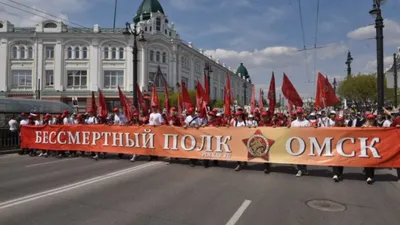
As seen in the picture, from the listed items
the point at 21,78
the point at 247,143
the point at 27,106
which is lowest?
the point at 247,143

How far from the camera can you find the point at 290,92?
39.1 ft

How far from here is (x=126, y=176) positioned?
359 inches

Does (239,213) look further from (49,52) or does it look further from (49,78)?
(49,52)

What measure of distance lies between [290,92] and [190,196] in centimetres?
638

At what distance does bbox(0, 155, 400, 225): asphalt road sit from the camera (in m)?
5.57

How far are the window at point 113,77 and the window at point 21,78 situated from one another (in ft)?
35.6

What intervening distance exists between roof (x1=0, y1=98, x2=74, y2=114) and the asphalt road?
16.2 metres

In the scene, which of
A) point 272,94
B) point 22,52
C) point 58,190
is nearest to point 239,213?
point 58,190

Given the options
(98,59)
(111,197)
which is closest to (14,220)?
(111,197)

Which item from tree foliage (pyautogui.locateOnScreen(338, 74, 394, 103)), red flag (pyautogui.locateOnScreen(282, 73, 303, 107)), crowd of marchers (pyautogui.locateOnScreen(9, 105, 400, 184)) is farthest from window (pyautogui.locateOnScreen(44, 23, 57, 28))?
red flag (pyautogui.locateOnScreen(282, 73, 303, 107))

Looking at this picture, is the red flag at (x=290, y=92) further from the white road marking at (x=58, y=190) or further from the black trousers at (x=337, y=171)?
the white road marking at (x=58, y=190)

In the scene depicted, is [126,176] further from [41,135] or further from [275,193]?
[41,135]

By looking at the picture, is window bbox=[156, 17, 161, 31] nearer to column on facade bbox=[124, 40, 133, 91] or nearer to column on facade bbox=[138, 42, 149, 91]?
column on facade bbox=[138, 42, 149, 91]

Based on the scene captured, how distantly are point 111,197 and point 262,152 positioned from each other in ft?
15.8
